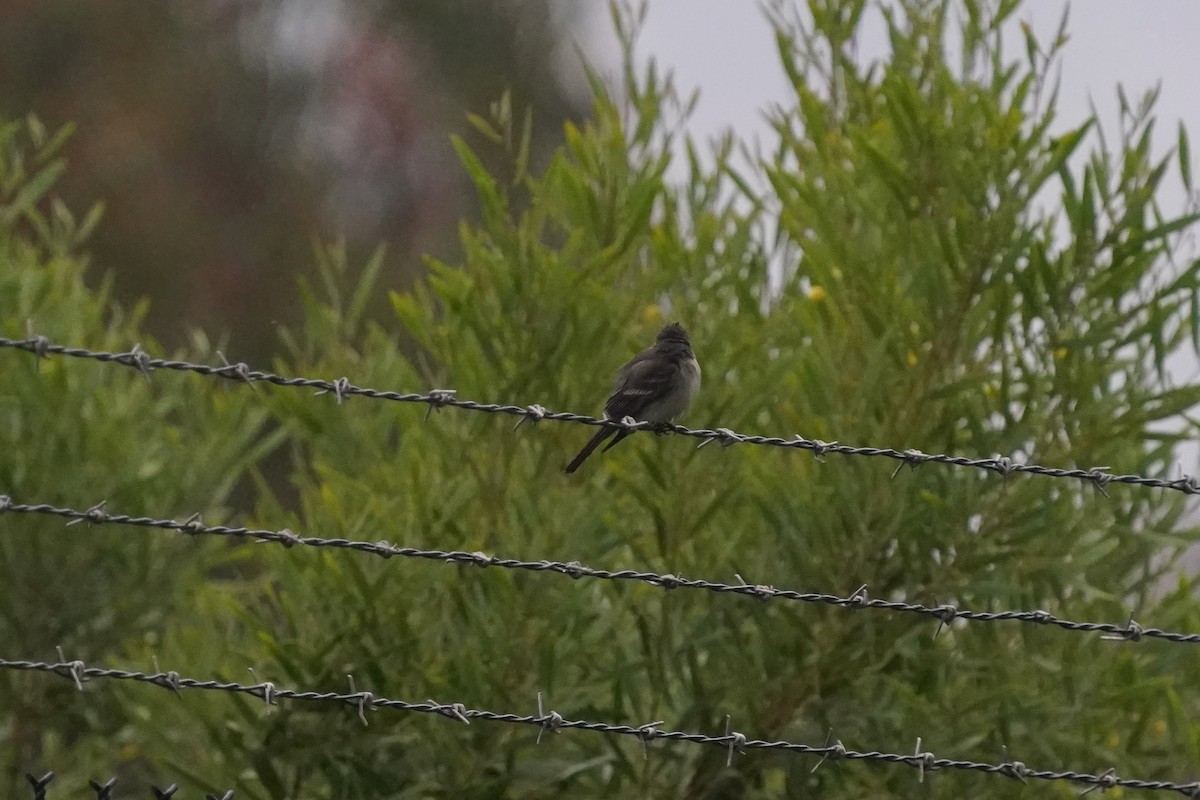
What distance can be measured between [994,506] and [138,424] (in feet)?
13.3

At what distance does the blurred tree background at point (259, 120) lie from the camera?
18.2m

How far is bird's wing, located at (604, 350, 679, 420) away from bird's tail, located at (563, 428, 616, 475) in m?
0.10

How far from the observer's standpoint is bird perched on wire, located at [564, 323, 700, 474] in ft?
18.1

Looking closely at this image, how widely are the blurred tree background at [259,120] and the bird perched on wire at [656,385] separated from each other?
1291 centimetres

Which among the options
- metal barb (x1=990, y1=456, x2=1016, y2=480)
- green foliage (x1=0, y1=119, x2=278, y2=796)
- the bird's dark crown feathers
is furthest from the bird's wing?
green foliage (x1=0, y1=119, x2=278, y2=796)

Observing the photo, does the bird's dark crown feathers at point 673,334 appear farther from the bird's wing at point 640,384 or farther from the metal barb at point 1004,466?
the metal barb at point 1004,466

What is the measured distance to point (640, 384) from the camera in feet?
18.1

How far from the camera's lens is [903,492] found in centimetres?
530

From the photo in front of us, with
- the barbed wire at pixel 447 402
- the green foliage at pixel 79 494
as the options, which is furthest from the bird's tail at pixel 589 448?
the green foliage at pixel 79 494

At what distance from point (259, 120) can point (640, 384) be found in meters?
15.5

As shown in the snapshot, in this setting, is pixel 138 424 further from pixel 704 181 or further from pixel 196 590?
pixel 704 181

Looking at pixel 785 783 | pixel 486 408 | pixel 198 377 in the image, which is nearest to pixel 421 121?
pixel 198 377

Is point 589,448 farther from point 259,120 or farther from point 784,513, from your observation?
point 259,120

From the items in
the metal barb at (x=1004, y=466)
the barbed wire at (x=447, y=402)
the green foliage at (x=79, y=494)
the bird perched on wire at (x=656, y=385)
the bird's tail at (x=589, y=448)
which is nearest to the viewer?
the barbed wire at (x=447, y=402)
